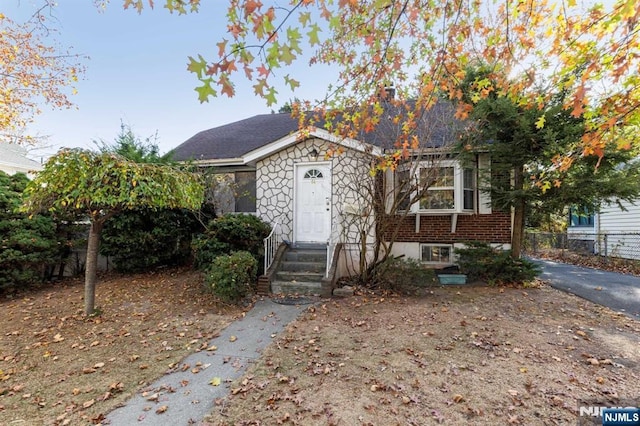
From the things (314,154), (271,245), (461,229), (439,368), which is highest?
(314,154)

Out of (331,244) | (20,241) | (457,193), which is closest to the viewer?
(20,241)

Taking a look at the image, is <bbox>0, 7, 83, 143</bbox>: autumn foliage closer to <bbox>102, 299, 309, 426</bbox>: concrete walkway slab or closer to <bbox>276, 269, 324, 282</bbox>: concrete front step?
<bbox>276, 269, 324, 282</bbox>: concrete front step

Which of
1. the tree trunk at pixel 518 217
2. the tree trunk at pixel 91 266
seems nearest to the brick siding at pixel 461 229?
the tree trunk at pixel 518 217

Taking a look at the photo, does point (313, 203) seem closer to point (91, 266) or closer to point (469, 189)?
point (469, 189)

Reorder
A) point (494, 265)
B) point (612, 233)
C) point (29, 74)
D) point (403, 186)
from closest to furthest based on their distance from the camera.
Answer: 1. point (403, 186)
2. point (494, 265)
3. point (29, 74)
4. point (612, 233)

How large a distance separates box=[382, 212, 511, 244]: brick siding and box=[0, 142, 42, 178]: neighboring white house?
15.9m

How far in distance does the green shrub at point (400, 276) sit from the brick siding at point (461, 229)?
204 cm

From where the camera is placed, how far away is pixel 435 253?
368 inches

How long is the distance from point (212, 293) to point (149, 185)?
2.55 m

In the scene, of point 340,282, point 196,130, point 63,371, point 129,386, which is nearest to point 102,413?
point 129,386

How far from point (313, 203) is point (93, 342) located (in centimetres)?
575

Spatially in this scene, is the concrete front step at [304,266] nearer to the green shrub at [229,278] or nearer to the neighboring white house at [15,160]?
the green shrub at [229,278]

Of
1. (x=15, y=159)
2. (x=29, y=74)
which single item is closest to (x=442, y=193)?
(x=29, y=74)

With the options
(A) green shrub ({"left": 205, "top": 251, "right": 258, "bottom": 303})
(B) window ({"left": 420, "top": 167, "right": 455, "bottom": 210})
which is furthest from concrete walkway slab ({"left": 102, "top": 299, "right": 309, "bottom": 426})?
(B) window ({"left": 420, "top": 167, "right": 455, "bottom": 210})
